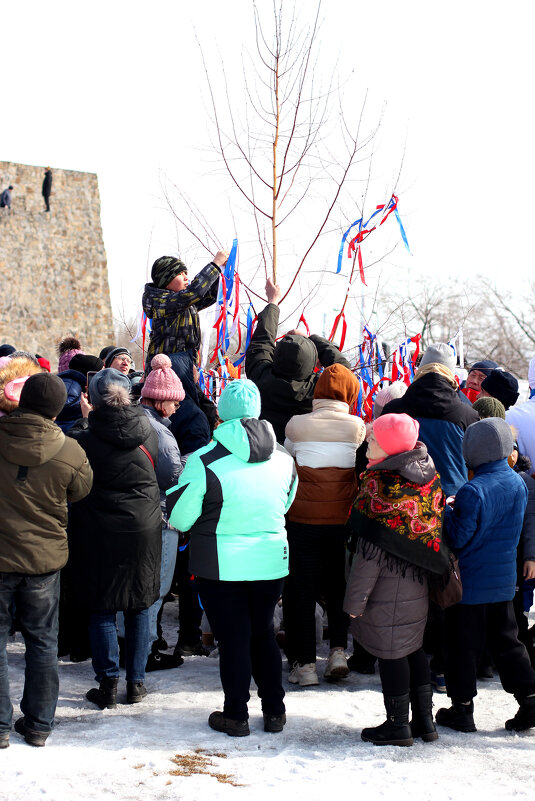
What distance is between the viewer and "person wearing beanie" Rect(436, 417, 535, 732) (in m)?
4.26

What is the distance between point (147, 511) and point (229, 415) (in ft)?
2.37

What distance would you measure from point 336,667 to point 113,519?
167 centimetres

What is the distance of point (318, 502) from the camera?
491cm

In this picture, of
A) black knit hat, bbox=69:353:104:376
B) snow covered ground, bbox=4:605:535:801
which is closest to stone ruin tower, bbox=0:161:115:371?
black knit hat, bbox=69:353:104:376

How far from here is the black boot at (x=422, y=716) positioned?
13.6 feet

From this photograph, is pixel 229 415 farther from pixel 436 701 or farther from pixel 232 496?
pixel 436 701


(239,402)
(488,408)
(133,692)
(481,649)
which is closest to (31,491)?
(239,402)

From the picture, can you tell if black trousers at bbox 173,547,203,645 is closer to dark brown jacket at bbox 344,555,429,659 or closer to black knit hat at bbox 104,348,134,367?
black knit hat at bbox 104,348,134,367

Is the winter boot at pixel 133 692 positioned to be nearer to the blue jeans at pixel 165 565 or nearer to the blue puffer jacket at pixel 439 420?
the blue jeans at pixel 165 565

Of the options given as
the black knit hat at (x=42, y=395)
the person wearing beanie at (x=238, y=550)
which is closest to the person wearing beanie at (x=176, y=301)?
the person wearing beanie at (x=238, y=550)

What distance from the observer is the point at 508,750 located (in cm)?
404

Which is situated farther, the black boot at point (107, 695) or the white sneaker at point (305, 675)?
the white sneaker at point (305, 675)

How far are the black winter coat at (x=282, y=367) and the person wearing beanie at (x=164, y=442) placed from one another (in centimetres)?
56

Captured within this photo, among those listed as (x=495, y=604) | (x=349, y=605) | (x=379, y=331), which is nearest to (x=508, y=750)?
(x=495, y=604)
